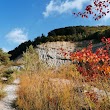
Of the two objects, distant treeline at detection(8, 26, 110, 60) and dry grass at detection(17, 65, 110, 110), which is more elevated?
distant treeline at detection(8, 26, 110, 60)

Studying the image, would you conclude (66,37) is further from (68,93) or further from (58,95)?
(68,93)

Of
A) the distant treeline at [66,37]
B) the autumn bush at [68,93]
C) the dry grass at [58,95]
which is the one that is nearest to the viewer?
the autumn bush at [68,93]

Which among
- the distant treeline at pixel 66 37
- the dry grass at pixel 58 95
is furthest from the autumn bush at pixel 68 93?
Answer: the distant treeline at pixel 66 37

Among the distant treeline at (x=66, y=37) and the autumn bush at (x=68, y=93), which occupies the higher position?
the distant treeline at (x=66, y=37)

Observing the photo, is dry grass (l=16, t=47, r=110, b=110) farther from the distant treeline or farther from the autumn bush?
the distant treeline

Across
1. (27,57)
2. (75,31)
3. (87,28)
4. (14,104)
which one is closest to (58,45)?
(75,31)

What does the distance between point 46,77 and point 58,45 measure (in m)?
33.7

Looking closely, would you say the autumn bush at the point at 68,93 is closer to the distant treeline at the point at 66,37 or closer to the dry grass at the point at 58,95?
the dry grass at the point at 58,95

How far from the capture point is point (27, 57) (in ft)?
56.5

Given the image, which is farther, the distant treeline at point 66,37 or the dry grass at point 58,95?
the distant treeline at point 66,37

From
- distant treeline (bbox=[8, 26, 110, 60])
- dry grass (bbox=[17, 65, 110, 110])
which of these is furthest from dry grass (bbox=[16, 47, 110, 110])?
distant treeline (bbox=[8, 26, 110, 60])

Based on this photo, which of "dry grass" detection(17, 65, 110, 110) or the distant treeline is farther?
the distant treeline

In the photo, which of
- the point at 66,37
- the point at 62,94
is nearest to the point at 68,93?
the point at 62,94

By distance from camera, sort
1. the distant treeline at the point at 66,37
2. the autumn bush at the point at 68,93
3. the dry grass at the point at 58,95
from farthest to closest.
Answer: the distant treeline at the point at 66,37
the dry grass at the point at 58,95
the autumn bush at the point at 68,93
